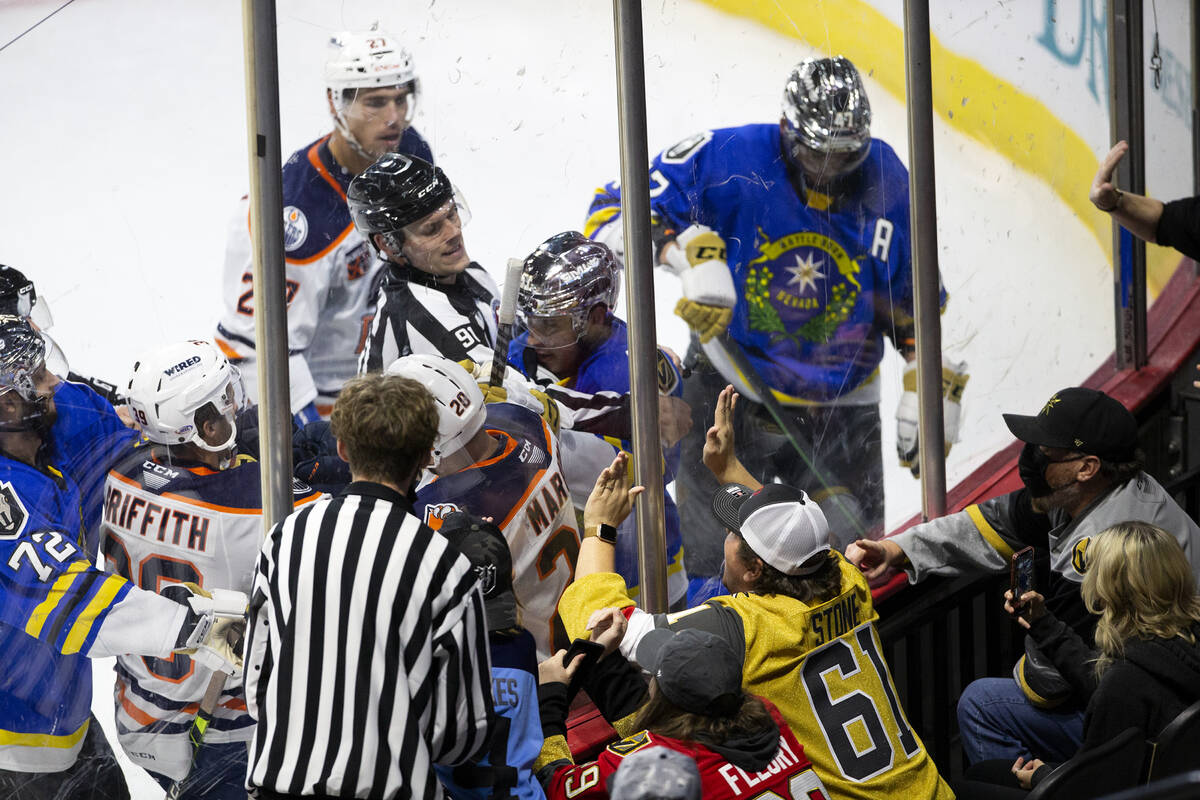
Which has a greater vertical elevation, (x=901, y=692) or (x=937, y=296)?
(x=937, y=296)

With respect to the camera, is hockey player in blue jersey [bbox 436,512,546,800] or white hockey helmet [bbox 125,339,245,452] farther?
white hockey helmet [bbox 125,339,245,452]

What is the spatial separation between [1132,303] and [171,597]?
3.24m

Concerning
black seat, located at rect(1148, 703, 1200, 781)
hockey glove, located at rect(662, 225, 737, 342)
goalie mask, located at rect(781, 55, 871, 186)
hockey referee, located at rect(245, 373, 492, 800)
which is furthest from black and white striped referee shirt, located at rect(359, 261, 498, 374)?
black seat, located at rect(1148, 703, 1200, 781)

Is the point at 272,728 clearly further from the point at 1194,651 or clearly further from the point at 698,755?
the point at 1194,651

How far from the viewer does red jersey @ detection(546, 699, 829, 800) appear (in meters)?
1.80

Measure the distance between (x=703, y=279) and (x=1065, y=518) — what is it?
0.94 m

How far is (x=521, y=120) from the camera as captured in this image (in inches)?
96.0

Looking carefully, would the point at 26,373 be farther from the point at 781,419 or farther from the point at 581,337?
the point at 781,419

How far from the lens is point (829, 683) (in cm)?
209

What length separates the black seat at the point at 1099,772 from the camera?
195cm

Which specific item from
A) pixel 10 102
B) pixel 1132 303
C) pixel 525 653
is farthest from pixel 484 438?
pixel 1132 303

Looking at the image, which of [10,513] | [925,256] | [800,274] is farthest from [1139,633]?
[10,513]

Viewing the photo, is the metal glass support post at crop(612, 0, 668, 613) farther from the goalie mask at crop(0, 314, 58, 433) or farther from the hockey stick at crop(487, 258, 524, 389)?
the goalie mask at crop(0, 314, 58, 433)

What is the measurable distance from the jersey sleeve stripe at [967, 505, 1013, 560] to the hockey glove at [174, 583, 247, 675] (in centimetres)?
166
